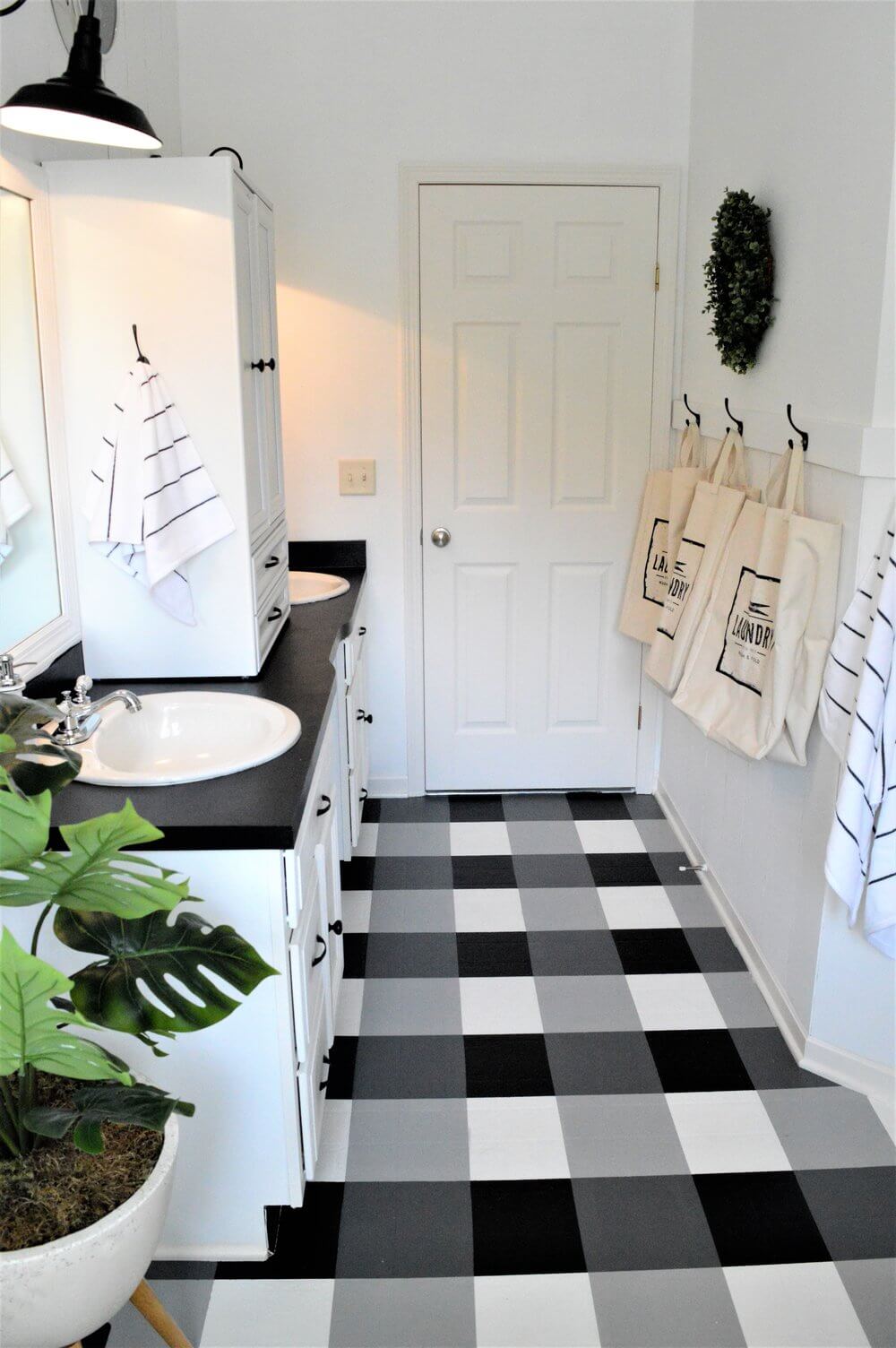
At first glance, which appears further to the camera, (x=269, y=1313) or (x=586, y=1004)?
(x=586, y=1004)

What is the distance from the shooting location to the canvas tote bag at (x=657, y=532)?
3.29 meters

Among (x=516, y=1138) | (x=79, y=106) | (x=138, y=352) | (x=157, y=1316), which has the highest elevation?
(x=79, y=106)

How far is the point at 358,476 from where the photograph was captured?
12.0ft

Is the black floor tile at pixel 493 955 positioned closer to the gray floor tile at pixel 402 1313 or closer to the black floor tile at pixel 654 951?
the black floor tile at pixel 654 951

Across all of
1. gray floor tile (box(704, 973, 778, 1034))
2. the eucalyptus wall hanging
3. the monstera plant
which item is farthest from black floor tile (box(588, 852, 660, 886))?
the monstera plant

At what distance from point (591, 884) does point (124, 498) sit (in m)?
1.77

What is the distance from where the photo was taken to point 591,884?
329 cm

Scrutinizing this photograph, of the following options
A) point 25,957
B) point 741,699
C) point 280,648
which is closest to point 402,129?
point 280,648

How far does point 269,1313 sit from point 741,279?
239 cm

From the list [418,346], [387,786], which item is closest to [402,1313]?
[387,786]

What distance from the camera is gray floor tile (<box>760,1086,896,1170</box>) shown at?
2.16 meters

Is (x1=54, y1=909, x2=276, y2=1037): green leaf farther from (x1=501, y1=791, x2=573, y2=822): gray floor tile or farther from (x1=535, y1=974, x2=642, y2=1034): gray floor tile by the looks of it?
(x1=501, y1=791, x2=573, y2=822): gray floor tile

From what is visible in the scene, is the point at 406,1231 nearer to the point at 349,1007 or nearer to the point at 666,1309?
the point at 666,1309

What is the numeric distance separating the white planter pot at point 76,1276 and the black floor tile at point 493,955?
1503mm
